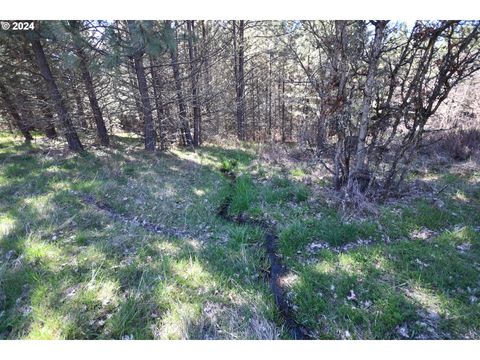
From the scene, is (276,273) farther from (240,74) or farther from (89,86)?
(240,74)

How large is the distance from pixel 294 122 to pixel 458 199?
1350cm

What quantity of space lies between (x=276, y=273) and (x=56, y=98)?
8.97 m

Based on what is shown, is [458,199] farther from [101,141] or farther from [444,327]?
[101,141]

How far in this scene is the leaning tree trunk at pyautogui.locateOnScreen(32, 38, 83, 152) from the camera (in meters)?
7.78

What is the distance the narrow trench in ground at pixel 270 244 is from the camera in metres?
2.72

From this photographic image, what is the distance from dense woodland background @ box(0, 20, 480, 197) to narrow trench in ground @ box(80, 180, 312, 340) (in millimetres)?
2099

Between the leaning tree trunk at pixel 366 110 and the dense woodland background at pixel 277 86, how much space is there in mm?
20

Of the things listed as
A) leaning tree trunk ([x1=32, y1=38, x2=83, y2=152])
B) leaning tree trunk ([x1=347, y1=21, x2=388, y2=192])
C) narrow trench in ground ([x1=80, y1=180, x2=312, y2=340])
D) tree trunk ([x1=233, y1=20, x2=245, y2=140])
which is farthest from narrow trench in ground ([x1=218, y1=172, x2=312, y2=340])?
tree trunk ([x1=233, y1=20, x2=245, y2=140])

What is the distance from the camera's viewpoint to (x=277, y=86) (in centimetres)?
1599

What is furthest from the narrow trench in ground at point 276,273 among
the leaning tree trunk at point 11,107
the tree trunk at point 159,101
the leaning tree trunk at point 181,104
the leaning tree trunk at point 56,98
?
the leaning tree trunk at point 11,107

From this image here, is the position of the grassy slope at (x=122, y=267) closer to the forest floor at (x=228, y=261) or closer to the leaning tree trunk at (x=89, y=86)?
the forest floor at (x=228, y=261)

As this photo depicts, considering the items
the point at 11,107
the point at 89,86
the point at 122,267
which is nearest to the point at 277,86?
the point at 89,86

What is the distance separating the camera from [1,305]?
9.25ft

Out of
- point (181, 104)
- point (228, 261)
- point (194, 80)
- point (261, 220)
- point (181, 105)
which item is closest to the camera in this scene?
point (228, 261)
